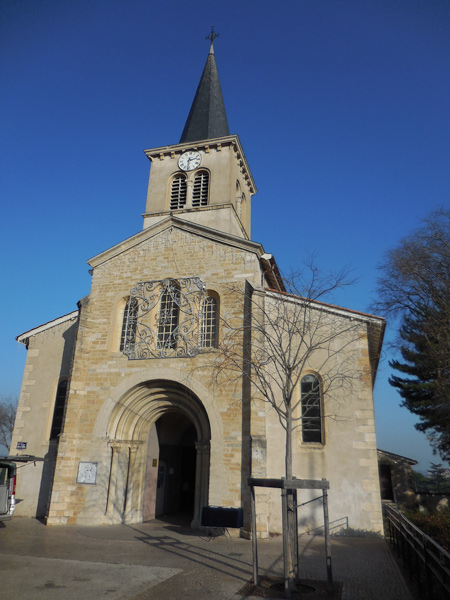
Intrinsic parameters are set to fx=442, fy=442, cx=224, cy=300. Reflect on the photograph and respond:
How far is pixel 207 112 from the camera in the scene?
74.0 feet

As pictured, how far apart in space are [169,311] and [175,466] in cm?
668

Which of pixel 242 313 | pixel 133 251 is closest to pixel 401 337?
pixel 242 313

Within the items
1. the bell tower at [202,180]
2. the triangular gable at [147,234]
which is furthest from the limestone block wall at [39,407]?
the bell tower at [202,180]

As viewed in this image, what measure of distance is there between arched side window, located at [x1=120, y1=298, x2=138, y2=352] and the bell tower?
14.7 feet

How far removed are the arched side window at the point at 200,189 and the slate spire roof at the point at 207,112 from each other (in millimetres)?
2391

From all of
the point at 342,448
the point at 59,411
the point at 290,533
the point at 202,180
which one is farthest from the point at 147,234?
the point at 290,533

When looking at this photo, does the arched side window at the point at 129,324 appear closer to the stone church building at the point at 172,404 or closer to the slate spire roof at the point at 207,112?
the stone church building at the point at 172,404

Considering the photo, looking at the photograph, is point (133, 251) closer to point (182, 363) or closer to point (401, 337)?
point (182, 363)

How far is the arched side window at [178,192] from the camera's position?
19.7 metres

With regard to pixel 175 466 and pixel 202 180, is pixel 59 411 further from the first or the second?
pixel 202 180

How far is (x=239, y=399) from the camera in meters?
13.3

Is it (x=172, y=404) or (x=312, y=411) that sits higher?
(x=172, y=404)

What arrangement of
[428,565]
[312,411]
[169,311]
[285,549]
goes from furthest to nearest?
[169,311] < [312,411] < [285,549] < [428,565]

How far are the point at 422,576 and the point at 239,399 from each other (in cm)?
668
